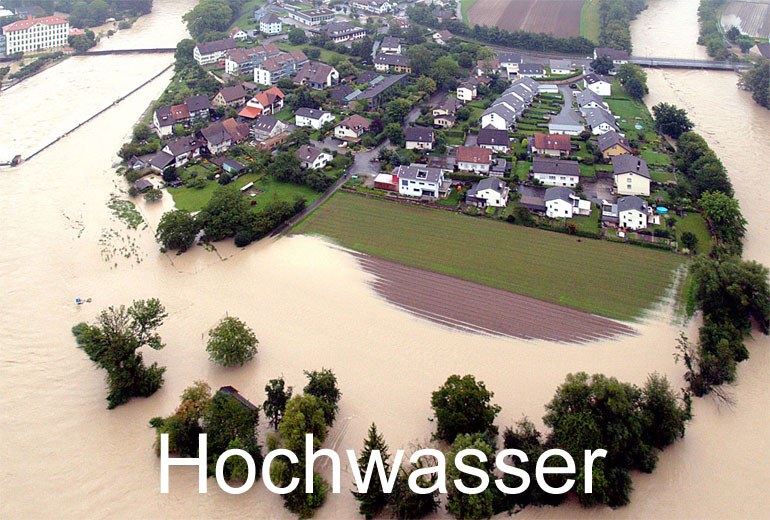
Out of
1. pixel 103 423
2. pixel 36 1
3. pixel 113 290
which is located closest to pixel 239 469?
pixel 103 423

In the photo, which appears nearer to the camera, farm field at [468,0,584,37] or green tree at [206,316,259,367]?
green tree at [206,316,259,367]

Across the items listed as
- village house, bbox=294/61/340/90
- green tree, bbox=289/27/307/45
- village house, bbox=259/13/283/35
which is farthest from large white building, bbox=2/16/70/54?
village house, bbox=294/61/340/90

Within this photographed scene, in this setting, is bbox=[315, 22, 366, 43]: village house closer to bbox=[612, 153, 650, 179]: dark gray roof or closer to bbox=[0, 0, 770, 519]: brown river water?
bbox=[0, 0, 770, 519]: brown river water

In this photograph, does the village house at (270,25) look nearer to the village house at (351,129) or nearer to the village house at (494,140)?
the village house at (351,129)

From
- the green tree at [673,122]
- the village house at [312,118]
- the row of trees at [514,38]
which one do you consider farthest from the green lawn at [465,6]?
the green tree at [673,122]

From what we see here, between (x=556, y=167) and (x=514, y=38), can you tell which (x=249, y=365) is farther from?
(x=514, y=38)

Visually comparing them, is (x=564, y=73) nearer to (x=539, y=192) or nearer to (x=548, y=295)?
(x=539, y=192)

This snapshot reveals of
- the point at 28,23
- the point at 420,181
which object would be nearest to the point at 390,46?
the point at 420,181
